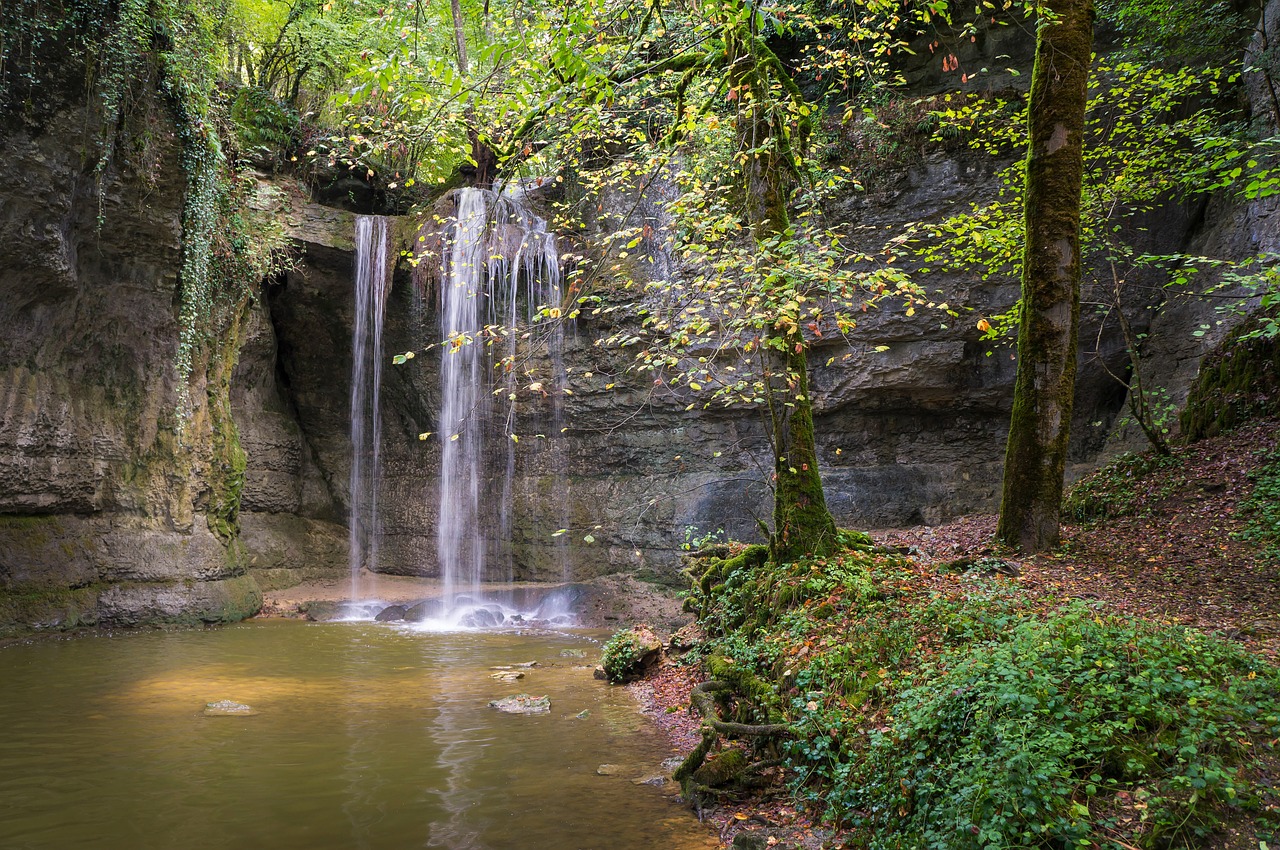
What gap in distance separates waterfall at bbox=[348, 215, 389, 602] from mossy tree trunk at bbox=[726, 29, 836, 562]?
1160 cm

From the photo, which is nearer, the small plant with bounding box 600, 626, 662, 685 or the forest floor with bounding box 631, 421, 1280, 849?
the forest floor with bounding box 631, 421, 1280, 849

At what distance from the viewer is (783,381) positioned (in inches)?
295

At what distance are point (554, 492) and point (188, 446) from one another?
7179mm

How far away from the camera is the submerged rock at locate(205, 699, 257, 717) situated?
6918mm

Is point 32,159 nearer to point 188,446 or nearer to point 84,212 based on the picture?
point 84,212

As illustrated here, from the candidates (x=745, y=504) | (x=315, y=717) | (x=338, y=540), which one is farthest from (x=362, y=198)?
(x=315, y=717)

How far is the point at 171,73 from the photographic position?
37.9 ft

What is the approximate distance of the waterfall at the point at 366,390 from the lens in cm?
1672

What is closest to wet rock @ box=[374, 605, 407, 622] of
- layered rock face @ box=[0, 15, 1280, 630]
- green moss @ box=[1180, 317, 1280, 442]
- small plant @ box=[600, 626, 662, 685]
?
layered rock face @ box=[0, 15, 1280, 630]

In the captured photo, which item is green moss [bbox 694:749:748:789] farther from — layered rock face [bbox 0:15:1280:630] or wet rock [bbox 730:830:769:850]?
layered rock face [bbox 0:15:1280:630]

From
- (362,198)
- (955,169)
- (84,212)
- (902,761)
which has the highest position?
(362,198)

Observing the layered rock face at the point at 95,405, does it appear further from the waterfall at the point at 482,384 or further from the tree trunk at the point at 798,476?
the tree trunk at the point at 798,476

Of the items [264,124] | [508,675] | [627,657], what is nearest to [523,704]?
[627,657]

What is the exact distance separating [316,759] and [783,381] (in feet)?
16.9
